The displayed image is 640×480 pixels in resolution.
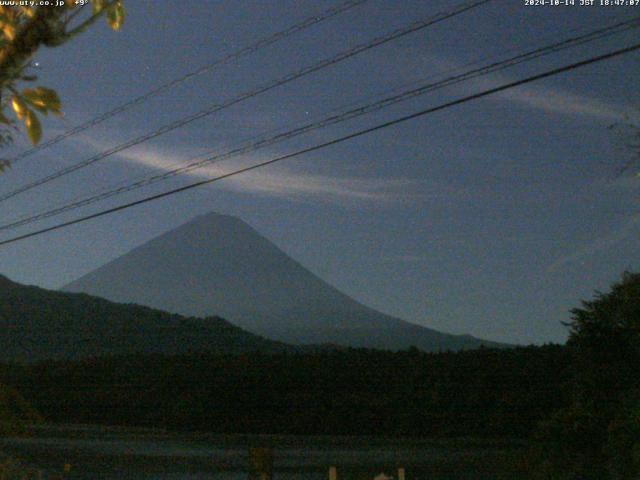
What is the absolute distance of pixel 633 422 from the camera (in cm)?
1032

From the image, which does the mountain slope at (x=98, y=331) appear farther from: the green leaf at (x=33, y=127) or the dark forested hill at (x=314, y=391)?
the green leaf at (x=33, y=127)

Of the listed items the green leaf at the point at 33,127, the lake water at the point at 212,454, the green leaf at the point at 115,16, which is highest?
the green leaf at the point at 115,16

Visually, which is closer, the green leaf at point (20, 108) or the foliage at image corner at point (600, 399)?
the green leaf at point (20, 108)

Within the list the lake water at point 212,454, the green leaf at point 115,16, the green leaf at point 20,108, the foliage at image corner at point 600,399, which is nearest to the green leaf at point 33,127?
the green leaf at point 20,108

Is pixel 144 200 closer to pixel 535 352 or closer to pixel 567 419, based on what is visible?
pixel 567 419

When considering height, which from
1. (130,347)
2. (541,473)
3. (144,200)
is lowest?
(541,473)

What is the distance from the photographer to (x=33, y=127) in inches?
200

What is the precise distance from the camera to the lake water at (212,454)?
18.0 m

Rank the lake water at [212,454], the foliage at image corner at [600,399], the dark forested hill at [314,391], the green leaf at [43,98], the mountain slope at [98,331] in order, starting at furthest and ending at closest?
the mountain slope at [98,331]
the dark forested hill at [314,391]
the lake water at [212,454]
the foliage at image corner at [600,399]
the green leaf at [43,98]

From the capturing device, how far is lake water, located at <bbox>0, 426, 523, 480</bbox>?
17969mm

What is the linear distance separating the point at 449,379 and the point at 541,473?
550 inches

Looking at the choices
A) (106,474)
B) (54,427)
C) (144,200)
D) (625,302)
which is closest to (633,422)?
(625,302)

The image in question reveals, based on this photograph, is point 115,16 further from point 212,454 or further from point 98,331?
point 98,331

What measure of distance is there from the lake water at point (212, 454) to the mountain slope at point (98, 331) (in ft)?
71.5
